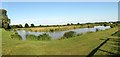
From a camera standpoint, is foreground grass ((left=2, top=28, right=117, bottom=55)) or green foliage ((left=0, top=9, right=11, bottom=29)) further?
green foliage ((left=0, top=9, right=11, bottom=29))

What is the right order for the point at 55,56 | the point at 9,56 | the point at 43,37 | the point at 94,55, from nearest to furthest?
the point at 94,55 < the point at 55,56 < the point at 9,56 < the point at 43,37

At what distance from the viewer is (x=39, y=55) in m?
13.8

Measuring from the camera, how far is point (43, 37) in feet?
95.6

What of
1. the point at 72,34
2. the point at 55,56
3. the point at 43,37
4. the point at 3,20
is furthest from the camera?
the point at 3,20

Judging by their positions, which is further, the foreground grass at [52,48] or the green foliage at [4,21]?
the green foliage at [4,21]

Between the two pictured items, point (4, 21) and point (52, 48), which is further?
point (4, 21)

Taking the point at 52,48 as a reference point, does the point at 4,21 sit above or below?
above

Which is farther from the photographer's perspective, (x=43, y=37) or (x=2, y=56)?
(x=43, y=37)

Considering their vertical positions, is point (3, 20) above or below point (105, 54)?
above

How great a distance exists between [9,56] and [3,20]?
48826 mm

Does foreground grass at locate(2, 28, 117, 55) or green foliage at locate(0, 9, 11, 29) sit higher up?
green foliage at locate(0, 9, 11, 29)

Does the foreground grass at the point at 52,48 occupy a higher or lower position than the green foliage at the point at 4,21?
lower

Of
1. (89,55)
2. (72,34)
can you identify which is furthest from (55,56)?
(72,34)

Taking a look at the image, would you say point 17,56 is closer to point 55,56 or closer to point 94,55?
point 55,56
